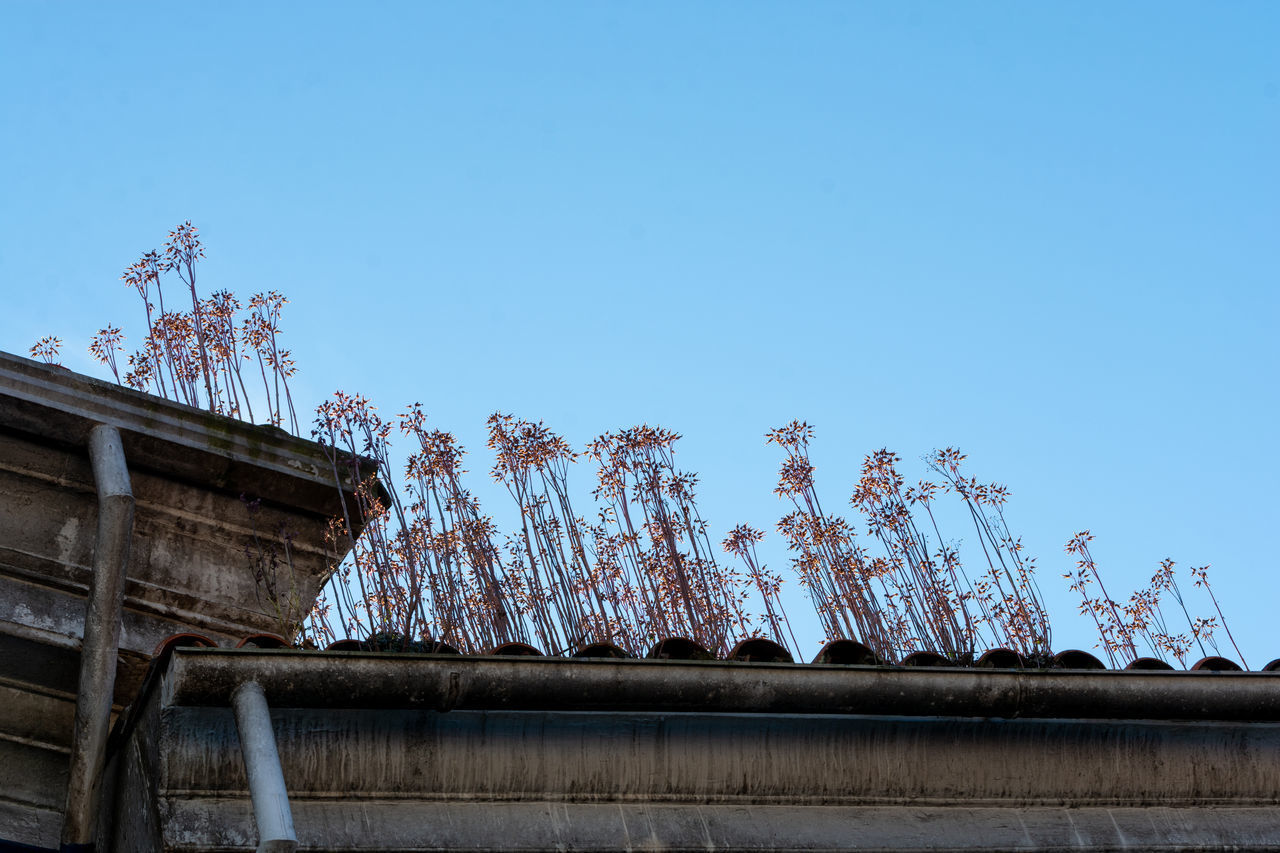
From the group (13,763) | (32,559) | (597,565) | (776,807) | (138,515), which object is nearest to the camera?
(776,807)

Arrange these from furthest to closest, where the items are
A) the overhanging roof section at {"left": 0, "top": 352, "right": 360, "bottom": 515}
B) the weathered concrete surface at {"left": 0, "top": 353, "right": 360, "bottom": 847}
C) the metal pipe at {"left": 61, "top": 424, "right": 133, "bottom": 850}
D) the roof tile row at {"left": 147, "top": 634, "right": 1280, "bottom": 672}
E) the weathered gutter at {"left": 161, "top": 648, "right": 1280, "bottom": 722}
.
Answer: the overhanging roof section at {"left": 0, "top": 352, "right": 360, "bottom": 515}
the weathered concrete surface at {"left": 0, "top": 353, "right": 360, "bottom": 847}
the metal pipe at {"left": 61, "top": 424, "right": 133, "bottom": 850}
the roof tile row at {"left": 147, "top": 634, "right": 1280, "bottom": 672}
the weathered gutter at {"left": 161, "top": 648, "right": 1280, "bottom": 722}

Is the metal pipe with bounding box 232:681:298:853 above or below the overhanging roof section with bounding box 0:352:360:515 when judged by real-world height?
below

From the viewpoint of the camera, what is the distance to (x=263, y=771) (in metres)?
3.91

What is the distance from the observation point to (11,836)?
4.93 metres

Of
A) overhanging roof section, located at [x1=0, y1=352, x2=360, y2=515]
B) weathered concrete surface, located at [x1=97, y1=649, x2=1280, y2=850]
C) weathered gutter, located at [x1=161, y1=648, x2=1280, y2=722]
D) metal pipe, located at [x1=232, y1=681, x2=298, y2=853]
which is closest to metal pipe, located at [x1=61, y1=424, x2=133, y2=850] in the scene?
weathered concrete surface, located at [x1=97, y1=649, x2=1280, y2=850]

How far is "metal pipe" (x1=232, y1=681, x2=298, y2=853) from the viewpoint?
12.3ft

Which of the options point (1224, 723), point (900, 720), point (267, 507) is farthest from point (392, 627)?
point (1224, 723)

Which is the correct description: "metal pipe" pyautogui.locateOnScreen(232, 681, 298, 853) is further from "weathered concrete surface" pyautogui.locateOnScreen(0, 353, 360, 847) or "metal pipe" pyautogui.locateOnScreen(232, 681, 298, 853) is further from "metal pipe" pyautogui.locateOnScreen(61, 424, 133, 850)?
"weathered concrete surface" pyautogui.locateOnScreen(0, 353, 360, 847)

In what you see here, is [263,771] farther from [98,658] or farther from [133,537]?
[133,537]

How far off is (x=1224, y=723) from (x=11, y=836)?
4644 millimetres

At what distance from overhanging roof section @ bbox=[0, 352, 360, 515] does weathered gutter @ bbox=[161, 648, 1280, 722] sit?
1.94 metres

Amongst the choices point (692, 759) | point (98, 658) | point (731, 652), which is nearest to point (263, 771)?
point (98, 658)

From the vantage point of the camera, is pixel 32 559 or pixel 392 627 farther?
pixel 32 559

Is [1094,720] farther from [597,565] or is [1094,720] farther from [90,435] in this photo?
[90,435]
